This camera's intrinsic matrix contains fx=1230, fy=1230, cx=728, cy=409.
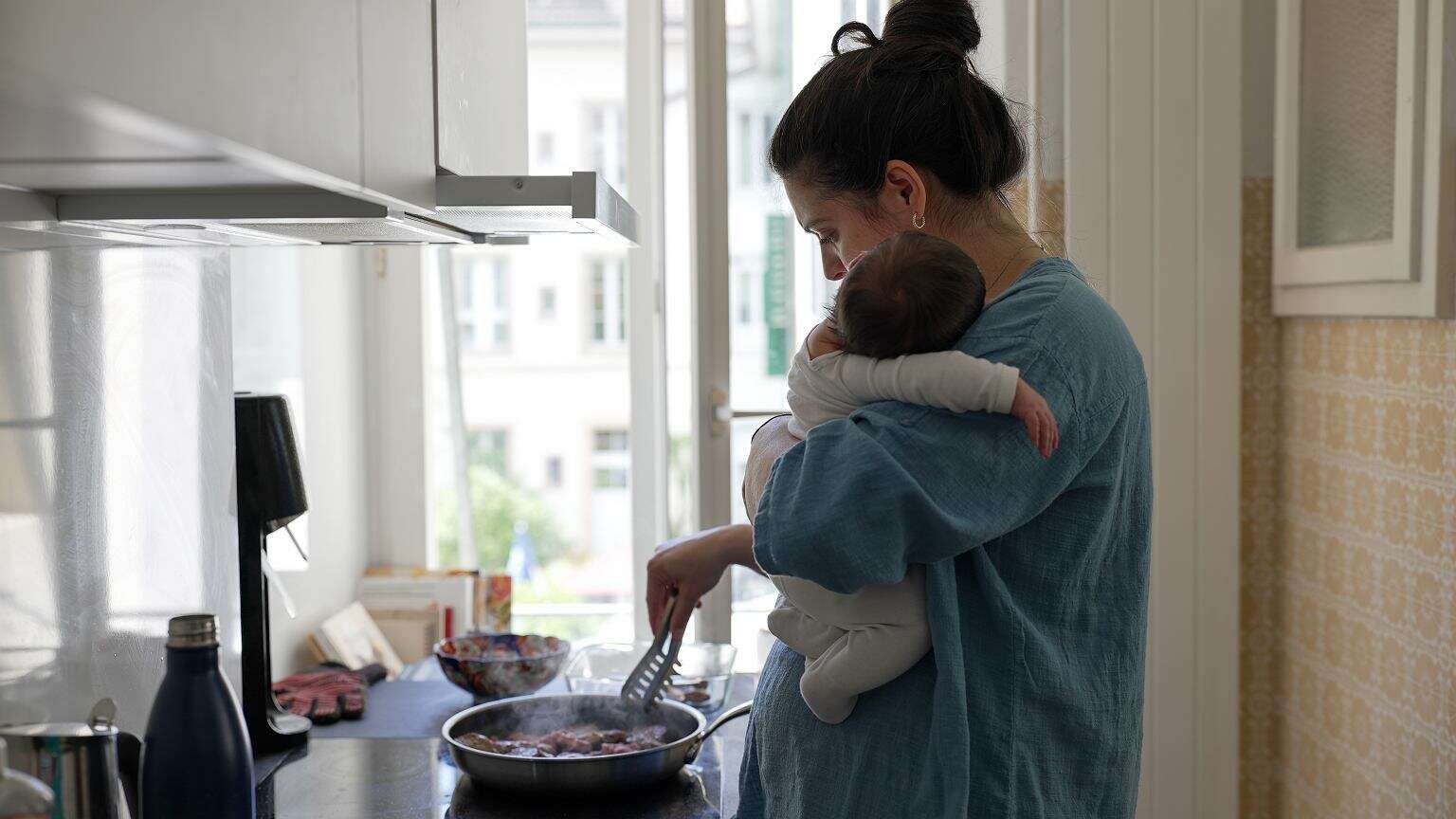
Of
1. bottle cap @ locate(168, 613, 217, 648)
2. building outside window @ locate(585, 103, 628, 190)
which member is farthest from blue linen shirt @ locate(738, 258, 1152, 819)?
building outside window @ locate(585, 103, 628, 190)

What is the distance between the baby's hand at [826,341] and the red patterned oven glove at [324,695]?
1.18 m

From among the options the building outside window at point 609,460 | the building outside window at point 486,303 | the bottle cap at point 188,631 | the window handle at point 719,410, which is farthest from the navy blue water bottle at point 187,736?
the building outside window at point 609,460

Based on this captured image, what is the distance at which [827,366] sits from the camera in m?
1.07

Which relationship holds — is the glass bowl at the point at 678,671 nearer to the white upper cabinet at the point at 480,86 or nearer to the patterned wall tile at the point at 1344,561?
the white upper cabinet at the point at 480,86

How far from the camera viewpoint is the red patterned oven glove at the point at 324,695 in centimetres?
194

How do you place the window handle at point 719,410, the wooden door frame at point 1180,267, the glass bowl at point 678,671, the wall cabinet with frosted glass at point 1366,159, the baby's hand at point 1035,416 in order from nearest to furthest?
the baby's hand at point 1035,416
the wall cabinet with frosted glass at point 1366,159
the glass bowl at point 678,671
the wooden door frame at point 1180,267
the window handle at point 719,410

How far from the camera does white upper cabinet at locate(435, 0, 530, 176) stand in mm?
1271

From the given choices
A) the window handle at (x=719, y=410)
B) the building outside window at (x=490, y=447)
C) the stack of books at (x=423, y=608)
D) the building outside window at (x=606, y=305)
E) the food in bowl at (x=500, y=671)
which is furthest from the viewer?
the building outside window at (x=490, y=447)

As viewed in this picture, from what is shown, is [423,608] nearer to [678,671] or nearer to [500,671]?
[500,671]

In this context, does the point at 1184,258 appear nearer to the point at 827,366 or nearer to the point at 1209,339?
the point at 1209,339

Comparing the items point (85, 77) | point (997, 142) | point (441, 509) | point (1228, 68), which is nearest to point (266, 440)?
point (997, 142)

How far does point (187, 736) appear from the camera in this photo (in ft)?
3.66

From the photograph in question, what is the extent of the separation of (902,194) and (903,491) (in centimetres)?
32

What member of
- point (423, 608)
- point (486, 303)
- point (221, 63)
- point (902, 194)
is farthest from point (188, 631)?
point (486, 303)
